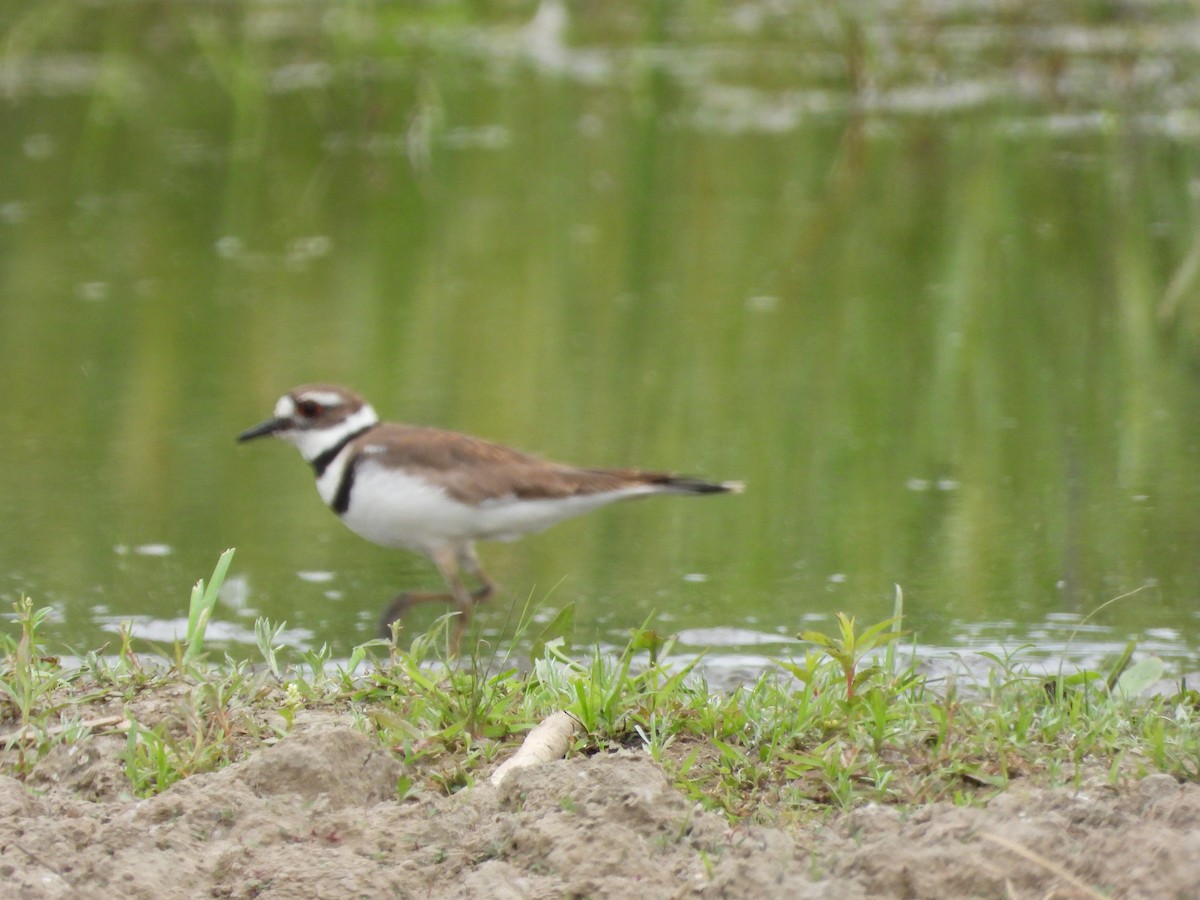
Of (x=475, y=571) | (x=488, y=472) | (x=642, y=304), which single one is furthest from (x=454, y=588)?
(x=642, y=304)

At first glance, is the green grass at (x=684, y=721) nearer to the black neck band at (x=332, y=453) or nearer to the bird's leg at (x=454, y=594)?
the bird's leg at (x=454, y=594)

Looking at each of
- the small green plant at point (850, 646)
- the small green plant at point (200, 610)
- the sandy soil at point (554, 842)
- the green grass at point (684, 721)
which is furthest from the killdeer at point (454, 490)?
the sandy soil at point (554, 842)

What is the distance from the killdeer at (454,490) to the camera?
567 cm

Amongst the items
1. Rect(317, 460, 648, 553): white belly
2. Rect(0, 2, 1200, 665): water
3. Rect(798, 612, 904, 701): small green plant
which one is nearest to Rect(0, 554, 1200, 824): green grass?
Rect(798, 612, 904, 701): small green plant

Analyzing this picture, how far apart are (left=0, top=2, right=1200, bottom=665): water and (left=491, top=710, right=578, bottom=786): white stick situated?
1.43 meters

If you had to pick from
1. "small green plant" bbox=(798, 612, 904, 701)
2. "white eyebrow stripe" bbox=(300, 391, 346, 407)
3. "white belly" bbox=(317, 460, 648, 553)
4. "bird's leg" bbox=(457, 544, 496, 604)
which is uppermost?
"white eyebrow stripe" bbox=(300, 391, 346, 407)

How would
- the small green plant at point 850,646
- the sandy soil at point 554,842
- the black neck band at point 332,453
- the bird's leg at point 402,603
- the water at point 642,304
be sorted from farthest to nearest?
1. the black neck band at point 332,453
2. the water at point 642,304
3. the bird's leg at point 402,603
4. the small green plant at point 850,646
5. the sandy soil at point 554,842

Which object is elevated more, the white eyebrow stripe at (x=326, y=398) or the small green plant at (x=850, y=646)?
the white eyebrow stripe at (x=326, y=398)

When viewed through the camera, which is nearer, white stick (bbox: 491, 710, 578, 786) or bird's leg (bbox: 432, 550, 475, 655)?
white stick (bbox: 491, 710, 578, 786)

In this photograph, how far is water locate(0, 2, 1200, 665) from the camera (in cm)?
584

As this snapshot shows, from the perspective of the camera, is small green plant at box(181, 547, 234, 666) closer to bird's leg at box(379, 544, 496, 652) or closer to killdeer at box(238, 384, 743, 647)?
bird's leg at box(379, 544, 496, 652)

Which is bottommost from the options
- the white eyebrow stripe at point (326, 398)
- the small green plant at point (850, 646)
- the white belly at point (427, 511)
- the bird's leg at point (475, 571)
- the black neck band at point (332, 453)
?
the bird's leg at point (475, 571)

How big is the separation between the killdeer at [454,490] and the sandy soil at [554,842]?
2.11 meters

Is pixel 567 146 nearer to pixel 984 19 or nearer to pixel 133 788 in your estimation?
pixel 984 19
